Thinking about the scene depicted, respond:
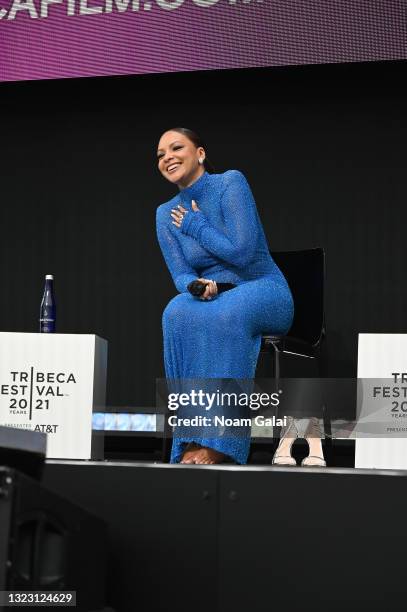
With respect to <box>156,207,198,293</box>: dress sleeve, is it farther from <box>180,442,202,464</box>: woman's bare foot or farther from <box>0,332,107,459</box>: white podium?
<box>180,442,202,464</box>: woman's bare foot

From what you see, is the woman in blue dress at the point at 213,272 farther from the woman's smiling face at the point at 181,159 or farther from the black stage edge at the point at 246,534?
the black stage edge at the point at 246,534

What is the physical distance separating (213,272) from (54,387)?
0.66 meters

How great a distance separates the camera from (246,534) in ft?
5.47

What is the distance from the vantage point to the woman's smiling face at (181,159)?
2.66 m

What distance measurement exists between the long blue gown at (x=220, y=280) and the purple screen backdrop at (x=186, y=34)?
1.61m

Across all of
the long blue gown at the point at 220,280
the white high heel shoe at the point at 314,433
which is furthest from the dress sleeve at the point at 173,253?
the white high heel shoe at the point at 314,433

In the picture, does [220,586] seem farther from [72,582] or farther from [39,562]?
[39,562]

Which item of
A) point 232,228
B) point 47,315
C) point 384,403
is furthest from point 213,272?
point 384,403

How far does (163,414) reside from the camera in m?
2.04

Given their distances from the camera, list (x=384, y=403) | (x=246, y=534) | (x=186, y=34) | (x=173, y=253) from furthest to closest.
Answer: (x=186, y=34)
(x=173, y=253)
(x=384, y=403)
(x=246, y=534)

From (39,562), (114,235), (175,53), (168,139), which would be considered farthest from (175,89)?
(39,562)

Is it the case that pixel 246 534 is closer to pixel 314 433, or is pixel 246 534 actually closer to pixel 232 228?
pixel 314 433

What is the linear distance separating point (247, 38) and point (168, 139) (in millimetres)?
1621

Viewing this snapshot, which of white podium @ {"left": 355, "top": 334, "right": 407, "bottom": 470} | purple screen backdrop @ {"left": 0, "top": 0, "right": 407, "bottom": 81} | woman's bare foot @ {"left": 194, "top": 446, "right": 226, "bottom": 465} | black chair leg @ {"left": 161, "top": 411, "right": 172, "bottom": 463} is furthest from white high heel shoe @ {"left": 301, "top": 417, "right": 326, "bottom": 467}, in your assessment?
purple screen backdrop @ {"left": 0, "top": 0, "right": 407, "bottom": 81}
